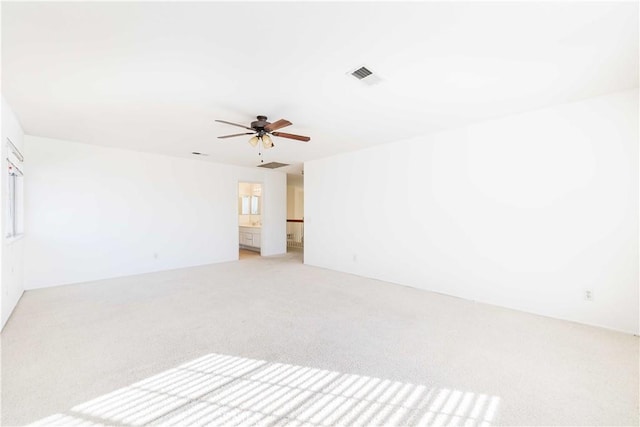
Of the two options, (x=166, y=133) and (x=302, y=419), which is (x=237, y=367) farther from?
(x=166, y=133)

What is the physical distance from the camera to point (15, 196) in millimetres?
3967

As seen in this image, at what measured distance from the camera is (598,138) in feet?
9.53

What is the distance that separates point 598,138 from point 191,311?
5.04 metres

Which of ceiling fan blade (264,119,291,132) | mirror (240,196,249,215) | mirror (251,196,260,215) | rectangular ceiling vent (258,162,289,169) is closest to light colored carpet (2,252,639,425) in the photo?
ceiling fan blade (264,119,291,132)

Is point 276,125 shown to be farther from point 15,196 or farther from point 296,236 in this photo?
point 296,236

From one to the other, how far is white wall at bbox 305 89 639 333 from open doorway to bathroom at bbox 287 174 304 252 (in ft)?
14.1

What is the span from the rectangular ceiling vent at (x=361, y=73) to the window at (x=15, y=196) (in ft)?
14.0

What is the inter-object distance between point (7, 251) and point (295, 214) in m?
9.58

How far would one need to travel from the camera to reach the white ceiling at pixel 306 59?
1.66 meters

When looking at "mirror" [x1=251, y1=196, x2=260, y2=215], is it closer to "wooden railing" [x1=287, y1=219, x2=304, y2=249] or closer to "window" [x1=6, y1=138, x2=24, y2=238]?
"wooden railing" [x1=287, y1=219, x2=304, y2=249]

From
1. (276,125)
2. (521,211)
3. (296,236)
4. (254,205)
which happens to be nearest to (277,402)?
(276,125)

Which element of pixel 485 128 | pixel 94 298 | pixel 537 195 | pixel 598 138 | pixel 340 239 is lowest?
pixel 94 298

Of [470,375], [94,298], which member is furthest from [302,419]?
[94,298]

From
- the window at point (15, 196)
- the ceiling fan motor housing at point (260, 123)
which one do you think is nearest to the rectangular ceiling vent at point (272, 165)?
the ceiling fan motor housing at point (260, 123)
